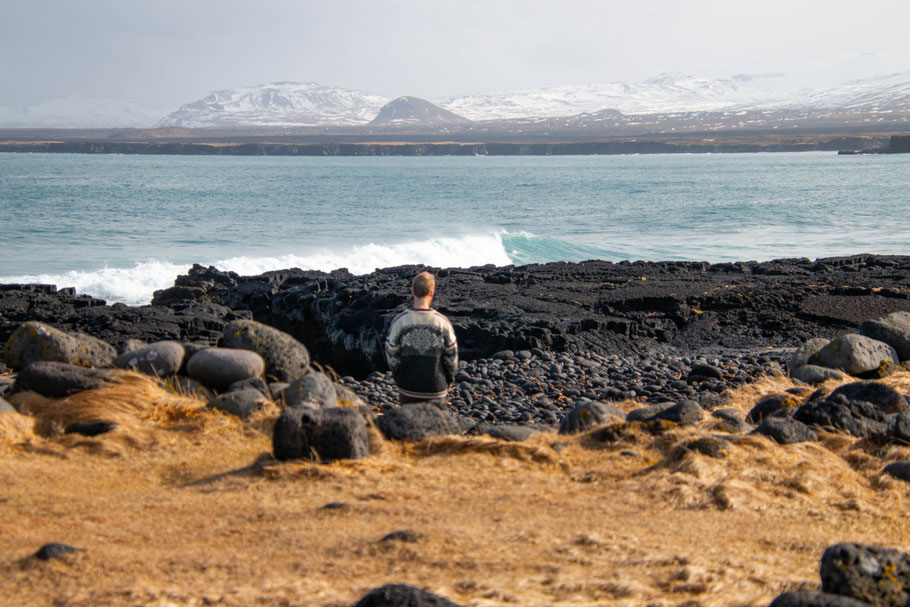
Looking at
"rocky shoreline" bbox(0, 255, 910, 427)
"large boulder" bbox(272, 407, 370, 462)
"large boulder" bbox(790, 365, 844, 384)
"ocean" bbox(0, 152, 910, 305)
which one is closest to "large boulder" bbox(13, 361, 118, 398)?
"rocky shoreline" bbox(0, 255, 910, 427)

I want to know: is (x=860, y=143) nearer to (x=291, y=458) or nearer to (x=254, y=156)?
(x=254, y=156)

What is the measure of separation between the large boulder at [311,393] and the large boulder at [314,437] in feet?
3.72

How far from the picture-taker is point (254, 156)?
547 ft

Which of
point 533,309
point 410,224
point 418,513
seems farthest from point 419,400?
point 410,224

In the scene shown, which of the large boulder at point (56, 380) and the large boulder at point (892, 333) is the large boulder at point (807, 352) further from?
the large boulder at point (56, 380)

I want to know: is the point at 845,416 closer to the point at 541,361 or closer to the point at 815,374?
the point at 815,374

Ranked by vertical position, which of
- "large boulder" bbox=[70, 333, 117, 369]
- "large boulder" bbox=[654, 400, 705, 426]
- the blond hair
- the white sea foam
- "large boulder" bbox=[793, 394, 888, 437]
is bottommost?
the white sea foam

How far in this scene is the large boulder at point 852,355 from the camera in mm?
10664

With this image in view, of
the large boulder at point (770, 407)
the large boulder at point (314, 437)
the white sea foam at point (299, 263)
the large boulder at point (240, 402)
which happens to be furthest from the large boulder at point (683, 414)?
the white sea foam at point (299, 263)

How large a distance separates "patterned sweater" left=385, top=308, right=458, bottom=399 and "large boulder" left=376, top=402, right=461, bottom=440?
0.39m

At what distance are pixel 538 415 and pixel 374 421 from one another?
3.47m

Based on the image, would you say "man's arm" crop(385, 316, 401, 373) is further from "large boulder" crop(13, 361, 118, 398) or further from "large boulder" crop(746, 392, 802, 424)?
"large boulder" crop(746, 392, 802, 424)

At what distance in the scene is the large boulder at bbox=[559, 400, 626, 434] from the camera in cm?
770

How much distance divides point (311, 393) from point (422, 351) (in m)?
1.08
